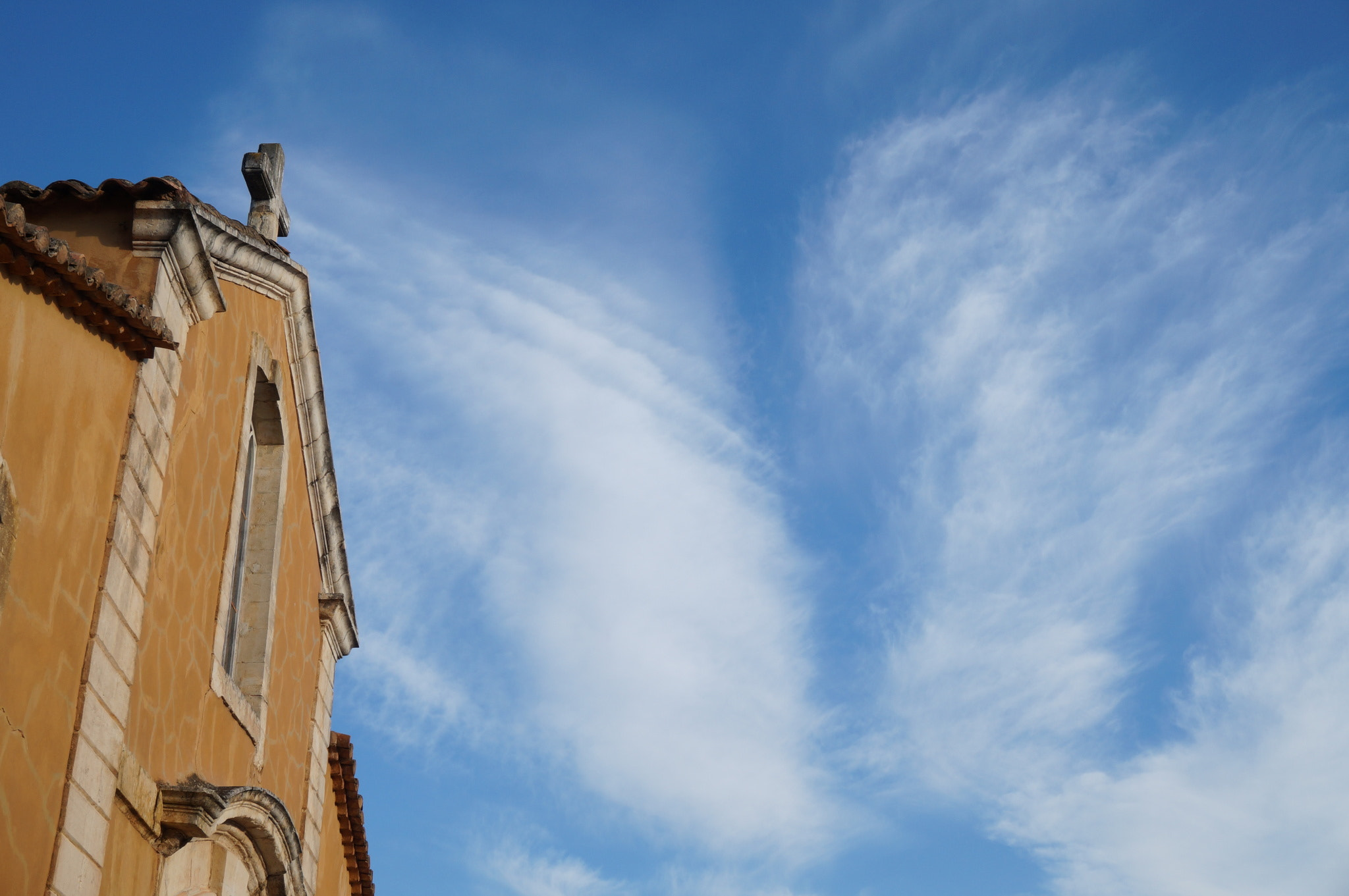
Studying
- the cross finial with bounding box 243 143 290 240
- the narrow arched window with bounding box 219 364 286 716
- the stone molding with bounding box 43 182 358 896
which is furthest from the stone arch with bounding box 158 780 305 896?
the cross finial with bounding box 243 143 290 240

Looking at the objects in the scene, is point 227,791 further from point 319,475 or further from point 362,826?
point 362,826

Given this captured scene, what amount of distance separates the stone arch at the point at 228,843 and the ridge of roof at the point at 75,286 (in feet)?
8.66

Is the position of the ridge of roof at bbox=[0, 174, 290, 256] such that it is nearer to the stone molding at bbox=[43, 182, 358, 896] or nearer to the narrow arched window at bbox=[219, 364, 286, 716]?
the stone molding at bbox=[43, 182, 358, 896]

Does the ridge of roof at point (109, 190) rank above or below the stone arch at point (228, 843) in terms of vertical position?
above

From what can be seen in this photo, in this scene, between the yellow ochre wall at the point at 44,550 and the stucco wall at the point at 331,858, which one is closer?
the yellow ochre wall at the point at 44,550

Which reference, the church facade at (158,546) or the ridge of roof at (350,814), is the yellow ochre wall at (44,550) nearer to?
the church facade at (158,546)

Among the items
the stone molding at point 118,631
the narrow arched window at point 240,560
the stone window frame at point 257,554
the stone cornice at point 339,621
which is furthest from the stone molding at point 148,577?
the stone cornice at point 339,621

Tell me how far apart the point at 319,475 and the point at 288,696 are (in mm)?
2018

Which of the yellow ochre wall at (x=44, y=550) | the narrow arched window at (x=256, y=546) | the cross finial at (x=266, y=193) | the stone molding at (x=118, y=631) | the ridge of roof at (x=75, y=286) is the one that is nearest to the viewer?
the yellow ochre wall at (x=44, y=550)

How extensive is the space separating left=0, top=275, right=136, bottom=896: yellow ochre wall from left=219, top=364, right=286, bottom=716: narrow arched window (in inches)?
90.5

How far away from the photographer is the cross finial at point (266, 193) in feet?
35.7

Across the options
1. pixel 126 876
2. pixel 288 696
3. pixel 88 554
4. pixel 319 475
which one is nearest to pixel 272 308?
pixel 319 475

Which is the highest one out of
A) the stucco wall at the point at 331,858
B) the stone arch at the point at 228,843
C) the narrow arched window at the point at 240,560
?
the narrow arched window at the point at 240,560

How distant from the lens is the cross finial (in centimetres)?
1089
